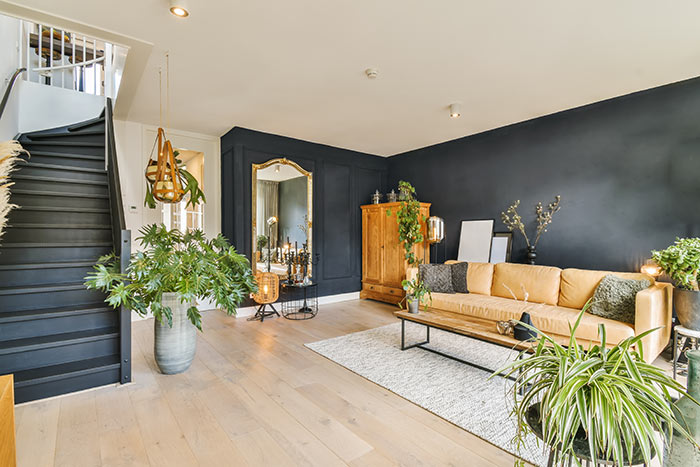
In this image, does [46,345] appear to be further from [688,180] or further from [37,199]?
[688,180]

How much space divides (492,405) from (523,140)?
141 inches

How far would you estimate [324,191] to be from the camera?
5.75m

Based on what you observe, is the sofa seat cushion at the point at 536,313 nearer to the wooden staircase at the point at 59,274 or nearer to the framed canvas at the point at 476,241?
the framed canvas at the point at 476,241

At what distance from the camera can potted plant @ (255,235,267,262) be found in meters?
4.96

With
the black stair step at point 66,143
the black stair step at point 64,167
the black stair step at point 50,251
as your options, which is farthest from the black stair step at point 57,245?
the black stair step at point 66,143

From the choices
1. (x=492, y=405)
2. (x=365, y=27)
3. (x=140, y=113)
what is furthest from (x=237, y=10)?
(x=492, y=405)

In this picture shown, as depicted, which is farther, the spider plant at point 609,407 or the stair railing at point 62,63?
the stair railing at point 62,63

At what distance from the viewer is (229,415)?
2.19 m

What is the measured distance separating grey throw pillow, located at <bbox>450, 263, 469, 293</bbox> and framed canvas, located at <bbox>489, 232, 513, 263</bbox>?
1.62 ft

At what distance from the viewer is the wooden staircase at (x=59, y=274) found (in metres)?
2.46

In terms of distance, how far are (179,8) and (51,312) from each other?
2.50m

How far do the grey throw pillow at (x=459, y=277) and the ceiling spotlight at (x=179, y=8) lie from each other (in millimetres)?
3895

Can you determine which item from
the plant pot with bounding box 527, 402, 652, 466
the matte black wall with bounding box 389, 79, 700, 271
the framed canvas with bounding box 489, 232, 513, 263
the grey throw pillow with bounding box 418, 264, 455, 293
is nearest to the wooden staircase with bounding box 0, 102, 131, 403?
the plant pot with bounding box 527, 402, 652, 466

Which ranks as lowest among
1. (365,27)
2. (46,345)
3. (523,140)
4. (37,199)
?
(46,345)
